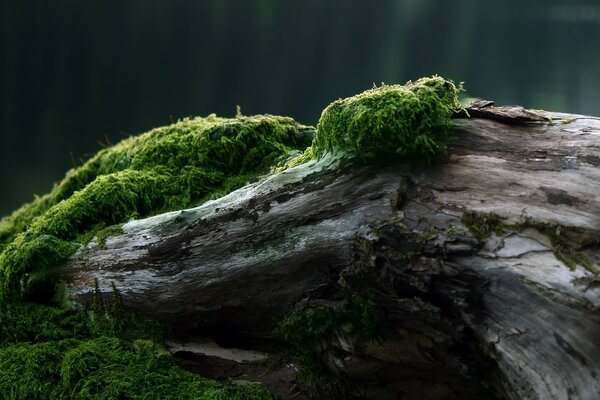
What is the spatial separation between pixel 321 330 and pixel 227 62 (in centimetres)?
3169

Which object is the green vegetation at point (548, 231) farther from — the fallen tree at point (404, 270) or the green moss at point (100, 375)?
the green moss at point (100, 375)

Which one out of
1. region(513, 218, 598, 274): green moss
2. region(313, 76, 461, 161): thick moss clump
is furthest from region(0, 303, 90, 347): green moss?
region(513, 218, 598, 274): green moss

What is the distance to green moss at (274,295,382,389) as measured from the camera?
132 inches

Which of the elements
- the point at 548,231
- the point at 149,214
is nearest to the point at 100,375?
the point at 149,214

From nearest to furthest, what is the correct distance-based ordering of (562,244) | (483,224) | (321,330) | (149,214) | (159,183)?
(562,244), (483,224), (321,330), (149,214), (159,183)

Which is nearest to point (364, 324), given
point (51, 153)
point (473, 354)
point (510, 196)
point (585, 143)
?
point (473, 354)

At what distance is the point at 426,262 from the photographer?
10.2 feet

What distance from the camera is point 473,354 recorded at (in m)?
3.12

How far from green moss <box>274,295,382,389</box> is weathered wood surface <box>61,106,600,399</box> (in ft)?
0.21

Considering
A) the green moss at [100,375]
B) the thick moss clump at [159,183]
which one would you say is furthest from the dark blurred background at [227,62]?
the green moss at [100,375]

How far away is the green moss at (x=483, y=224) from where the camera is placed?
304 centimetres

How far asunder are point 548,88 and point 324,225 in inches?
1226

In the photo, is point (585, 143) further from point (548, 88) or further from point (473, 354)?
point (548, 88)

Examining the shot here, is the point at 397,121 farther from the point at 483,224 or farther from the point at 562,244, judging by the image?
the point at 562,244
